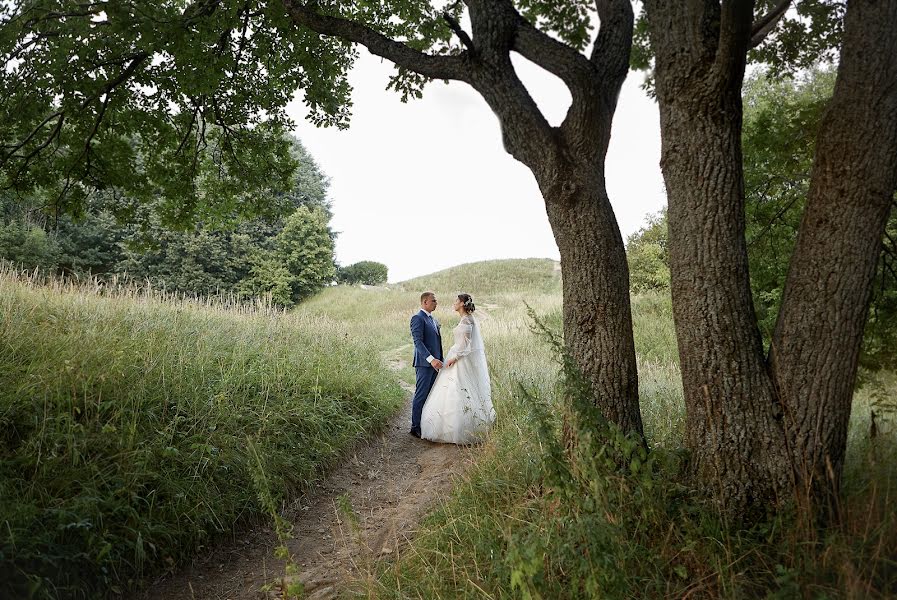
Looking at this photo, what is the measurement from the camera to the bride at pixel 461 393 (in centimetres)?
786

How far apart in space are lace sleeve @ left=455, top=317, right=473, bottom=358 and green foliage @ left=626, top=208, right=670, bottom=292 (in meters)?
9.62

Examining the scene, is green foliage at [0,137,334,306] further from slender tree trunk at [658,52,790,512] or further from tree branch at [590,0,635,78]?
slender tree trunk at [658,52,790,512]

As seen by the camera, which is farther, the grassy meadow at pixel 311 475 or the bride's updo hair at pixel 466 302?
the bride's updo hair at pixel 466 302

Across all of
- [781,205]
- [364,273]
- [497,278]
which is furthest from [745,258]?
[364,273]

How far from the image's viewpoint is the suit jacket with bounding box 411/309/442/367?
8.36 metres

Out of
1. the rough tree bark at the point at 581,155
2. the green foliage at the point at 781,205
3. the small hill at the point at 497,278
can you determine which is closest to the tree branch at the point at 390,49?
the rough tree bark at the point at 581,155

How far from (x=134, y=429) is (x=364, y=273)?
3730 cm

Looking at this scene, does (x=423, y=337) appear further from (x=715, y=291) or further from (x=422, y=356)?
(x=715, y=291)

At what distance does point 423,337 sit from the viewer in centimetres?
852

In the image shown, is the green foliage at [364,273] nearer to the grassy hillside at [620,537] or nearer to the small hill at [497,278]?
the small hill at [497,278]

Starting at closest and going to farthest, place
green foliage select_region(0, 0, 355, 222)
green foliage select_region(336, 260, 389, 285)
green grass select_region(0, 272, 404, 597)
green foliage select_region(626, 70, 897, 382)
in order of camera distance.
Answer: green grass select_region(0, 272, 404, 597)
green foliage select_region(626, 70, 897, 382)
green foliage select_region(0, 0, 355, 222)
green foliage select_region(336, 260, 389, 285)

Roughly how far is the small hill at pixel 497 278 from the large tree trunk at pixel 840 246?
2995 centimetres

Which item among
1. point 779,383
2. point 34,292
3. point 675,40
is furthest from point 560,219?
point 34,292

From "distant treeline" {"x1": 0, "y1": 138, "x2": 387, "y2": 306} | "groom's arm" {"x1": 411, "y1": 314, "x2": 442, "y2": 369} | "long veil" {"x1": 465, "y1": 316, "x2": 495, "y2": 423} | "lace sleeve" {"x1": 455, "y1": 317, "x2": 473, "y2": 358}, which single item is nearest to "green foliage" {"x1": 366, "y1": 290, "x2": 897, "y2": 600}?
"long veil" {"x1": 465, "y1": 316, "x2": 495, "y2": 423}
